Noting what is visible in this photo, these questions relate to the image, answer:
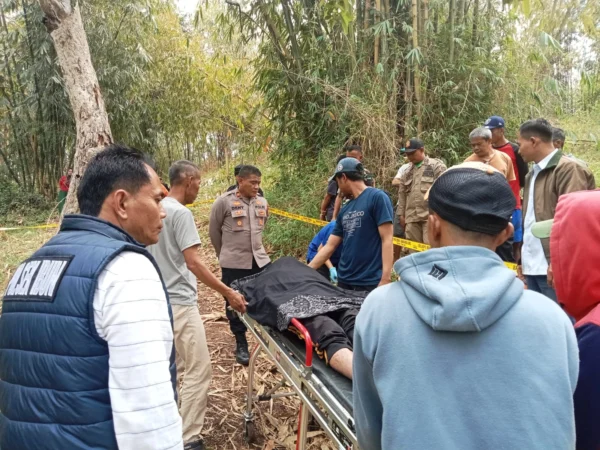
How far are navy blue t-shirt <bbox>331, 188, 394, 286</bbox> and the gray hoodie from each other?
200 centimetres

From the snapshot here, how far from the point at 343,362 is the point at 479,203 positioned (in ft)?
3.53

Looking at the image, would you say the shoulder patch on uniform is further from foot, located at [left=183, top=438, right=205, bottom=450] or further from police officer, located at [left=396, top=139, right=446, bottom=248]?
police officer, located at [left=396, top=139, right=446, bottom=248]

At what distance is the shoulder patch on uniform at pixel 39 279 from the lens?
3.74 feet

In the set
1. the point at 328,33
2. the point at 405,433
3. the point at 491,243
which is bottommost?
the point at 405,433

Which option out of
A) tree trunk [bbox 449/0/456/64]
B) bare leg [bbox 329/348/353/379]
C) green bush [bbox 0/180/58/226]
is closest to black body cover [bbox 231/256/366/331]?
bare leg [bbox 329/348/353/379]

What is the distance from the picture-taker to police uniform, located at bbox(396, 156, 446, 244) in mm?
4617

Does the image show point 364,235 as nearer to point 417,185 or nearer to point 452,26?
point 417,185

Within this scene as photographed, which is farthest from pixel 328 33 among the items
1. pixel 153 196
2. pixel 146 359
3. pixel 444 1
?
pixel 146 359

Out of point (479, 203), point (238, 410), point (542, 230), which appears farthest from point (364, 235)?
point (479, 203)

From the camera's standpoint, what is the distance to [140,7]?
9977mm

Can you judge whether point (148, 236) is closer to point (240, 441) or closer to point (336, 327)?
point (336, 327)

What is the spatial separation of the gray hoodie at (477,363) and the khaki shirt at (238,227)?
295 cm

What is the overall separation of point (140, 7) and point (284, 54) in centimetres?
548

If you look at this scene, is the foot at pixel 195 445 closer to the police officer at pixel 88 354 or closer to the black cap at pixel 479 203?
the police officer at pixel 88 354
